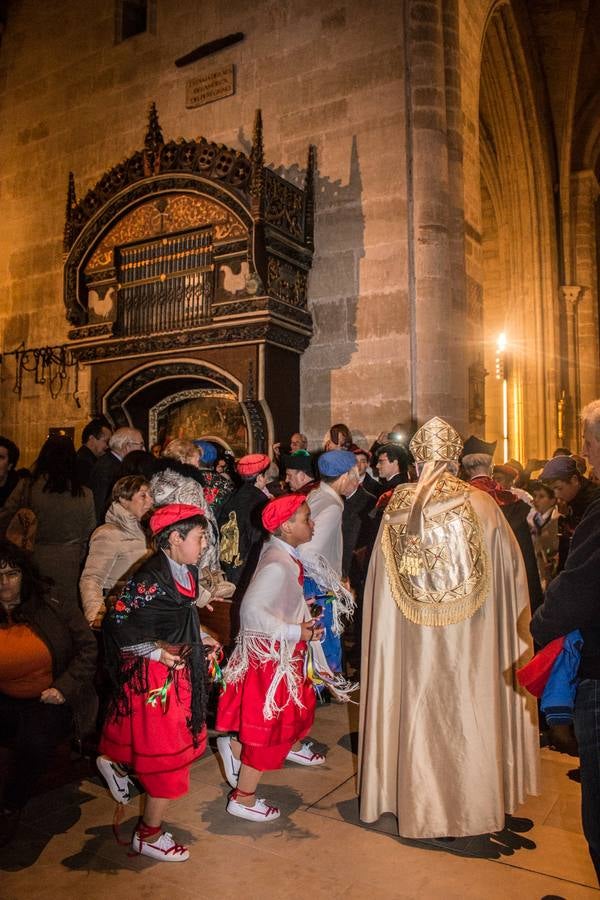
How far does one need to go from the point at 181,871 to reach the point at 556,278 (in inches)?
626

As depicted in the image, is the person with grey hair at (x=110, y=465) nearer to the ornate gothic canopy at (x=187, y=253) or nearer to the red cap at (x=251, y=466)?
the red cap at (x=251, y=466)

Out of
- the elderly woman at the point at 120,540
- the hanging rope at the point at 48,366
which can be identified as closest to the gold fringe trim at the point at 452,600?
the elderly woman at the point at 120,540

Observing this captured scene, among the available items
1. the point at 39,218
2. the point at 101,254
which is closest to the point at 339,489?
the point at 101,254

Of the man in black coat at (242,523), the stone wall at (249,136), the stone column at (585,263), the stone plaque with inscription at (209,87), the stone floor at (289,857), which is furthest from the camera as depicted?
the stone column at (585,263)

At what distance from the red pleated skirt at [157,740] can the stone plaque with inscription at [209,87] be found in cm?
920

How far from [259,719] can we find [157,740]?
55 centimetres

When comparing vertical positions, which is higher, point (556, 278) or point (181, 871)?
point (556, 278)

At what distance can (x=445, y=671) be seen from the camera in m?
3.00

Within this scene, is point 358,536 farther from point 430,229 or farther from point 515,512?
point 430,229

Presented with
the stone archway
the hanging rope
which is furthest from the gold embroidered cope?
the stone archway

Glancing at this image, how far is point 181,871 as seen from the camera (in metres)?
2.80

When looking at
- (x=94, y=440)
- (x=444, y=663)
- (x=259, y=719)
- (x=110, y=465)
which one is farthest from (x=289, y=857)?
(x=94, y=440)

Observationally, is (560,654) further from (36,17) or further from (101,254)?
(36,17)

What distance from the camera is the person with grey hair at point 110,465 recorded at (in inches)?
221
